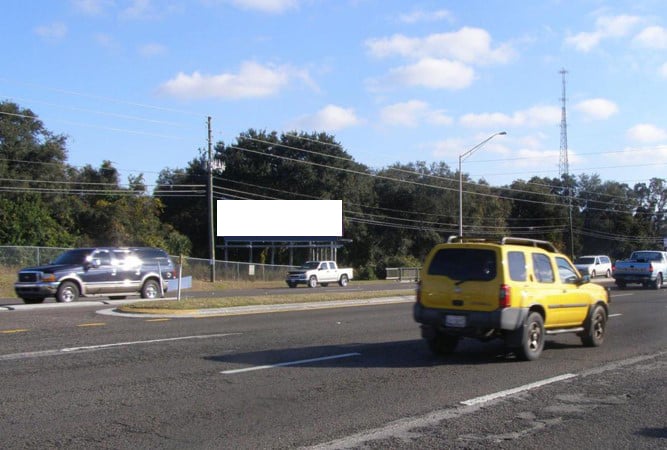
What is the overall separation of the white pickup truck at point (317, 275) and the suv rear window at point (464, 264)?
32.1 m

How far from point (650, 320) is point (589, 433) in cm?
1267

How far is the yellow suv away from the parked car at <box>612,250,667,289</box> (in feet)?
83.9

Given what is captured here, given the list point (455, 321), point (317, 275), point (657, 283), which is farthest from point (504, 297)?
point (317, 275)

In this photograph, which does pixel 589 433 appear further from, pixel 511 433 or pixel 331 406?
pixel 331 406

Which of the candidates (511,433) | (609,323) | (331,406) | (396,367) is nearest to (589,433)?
(511,433)

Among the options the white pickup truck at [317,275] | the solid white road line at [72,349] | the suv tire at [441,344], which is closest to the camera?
the solid white road line at [72,349]

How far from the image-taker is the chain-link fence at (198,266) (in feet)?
120

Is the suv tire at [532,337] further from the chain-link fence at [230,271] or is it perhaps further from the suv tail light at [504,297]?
the chain-link fence at [230,271]

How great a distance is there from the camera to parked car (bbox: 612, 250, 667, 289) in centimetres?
3503

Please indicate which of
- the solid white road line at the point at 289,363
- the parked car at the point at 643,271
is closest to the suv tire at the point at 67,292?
the solid white road line at the point at 289,363

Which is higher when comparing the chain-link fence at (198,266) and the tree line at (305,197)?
the tree line at (305,197)

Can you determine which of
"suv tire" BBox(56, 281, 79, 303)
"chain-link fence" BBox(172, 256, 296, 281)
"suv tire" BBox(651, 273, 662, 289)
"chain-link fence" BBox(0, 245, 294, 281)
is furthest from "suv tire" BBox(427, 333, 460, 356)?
"chain-link fence" BBox(172, 256, 296, 281)

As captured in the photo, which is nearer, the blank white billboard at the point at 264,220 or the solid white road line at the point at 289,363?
the solid white road line at the point at 289,363

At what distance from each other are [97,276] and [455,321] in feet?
52.2
